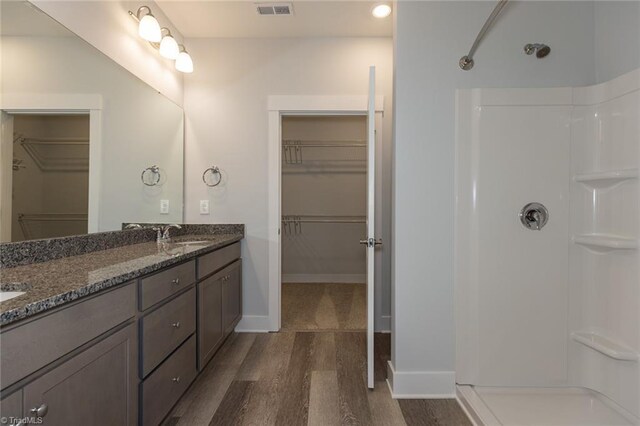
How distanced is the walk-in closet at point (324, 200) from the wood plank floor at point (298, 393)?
236cm

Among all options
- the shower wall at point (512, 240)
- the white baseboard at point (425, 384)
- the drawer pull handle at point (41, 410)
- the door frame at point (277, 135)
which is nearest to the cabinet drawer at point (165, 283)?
the drawer pull handle at point (41, 410)

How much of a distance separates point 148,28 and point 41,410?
222 centimetres

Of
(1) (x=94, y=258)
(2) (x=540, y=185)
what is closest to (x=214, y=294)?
(1) (x=94, y=258)

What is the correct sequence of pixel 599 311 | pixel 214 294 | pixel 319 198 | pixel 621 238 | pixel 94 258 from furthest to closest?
pixel 319 198 → pixel 214 294 → pixel 599 311 → pixel 621 238 → pixel 94 258

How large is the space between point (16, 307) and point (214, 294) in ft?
4.54

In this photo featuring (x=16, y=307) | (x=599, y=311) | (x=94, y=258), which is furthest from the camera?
(x=599, y=311)

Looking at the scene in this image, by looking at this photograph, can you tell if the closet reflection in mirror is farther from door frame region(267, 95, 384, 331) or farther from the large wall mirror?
door frame region(267, 95, 384, 331)

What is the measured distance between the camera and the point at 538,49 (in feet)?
6.07

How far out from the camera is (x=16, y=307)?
2.53ft

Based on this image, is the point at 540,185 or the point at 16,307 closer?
the point at 16,307

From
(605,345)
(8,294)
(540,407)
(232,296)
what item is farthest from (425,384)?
(8,294)

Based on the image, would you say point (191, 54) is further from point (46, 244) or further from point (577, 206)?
point (577, 206)

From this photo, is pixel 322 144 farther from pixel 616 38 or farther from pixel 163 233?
pixel 616 38

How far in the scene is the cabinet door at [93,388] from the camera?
0.85 metres
